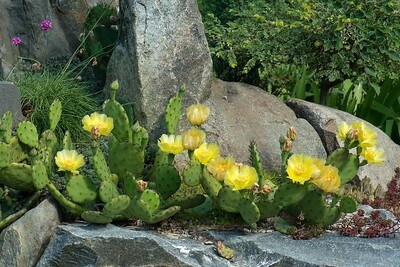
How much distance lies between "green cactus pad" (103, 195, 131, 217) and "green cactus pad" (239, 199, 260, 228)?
73 cm

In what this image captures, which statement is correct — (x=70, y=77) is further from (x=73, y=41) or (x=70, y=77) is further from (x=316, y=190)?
(x=316, y=190)

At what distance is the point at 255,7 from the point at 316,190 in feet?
10.6

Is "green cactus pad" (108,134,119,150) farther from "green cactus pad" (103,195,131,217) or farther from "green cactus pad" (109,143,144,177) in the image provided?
"green cactus pad" (103,195,131,217)

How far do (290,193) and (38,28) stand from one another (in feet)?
13.2

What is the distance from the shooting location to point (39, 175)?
5312 millimetres

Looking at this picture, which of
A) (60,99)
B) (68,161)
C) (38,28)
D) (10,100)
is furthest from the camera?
(38,28)

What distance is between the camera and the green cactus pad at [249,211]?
5.14 metres

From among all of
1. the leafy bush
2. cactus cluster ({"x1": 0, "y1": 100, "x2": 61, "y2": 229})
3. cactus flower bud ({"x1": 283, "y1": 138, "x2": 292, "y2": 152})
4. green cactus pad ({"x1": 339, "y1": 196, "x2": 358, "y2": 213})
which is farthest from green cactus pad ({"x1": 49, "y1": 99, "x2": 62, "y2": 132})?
green cactus pad ({"x1": 339, "y1": 196, "x2": 358, "y2": 213})

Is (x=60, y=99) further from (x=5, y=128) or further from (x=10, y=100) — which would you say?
(x=5, y=128)

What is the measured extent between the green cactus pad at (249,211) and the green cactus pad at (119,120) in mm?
1019

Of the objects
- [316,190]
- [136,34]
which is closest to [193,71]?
[136,34]

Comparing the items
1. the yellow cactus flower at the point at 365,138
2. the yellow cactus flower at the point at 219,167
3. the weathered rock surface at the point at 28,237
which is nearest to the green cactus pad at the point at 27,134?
the weathered rock surface at the point at 28,237

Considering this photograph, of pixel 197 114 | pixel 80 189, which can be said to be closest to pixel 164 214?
pixel 80 189

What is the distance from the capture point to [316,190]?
5285mm
